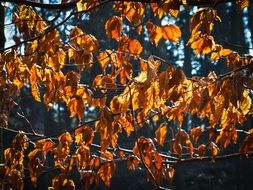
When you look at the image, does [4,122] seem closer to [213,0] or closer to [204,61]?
[213,0]

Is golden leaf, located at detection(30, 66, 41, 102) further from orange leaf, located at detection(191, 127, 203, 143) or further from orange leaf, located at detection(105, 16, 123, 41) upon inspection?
orange leaf, located at detection(191, 127, 203, 143)

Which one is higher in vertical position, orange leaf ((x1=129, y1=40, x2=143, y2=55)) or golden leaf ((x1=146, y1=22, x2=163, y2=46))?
golden leaf ((x1=146, y1=22, x2=163, y2=46))

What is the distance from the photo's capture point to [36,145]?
2955 mm

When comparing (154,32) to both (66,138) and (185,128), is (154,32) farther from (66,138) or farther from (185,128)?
(185,128)

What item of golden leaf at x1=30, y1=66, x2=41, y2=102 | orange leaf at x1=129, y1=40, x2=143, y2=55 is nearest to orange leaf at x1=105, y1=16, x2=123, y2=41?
orange leaf at x1=129, y1=40, x2=143, y2=55

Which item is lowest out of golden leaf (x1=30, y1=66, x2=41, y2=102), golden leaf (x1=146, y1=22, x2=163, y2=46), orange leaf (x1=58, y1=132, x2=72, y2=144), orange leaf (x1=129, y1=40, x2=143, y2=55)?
orange leaf (x1=58, y1=132, x2=72, y2=144)

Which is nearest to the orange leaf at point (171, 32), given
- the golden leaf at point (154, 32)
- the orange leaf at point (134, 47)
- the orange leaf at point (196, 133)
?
the golden leaf at point (154, 32)

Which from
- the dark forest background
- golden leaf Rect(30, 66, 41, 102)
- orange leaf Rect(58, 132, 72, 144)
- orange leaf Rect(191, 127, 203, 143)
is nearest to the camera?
golden leaf Rect(30, 66, 41, 102)

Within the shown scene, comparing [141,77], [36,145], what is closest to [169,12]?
[141,77]

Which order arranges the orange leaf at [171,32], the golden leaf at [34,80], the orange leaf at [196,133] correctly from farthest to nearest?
the orange leaf at [196,133] → the golden leaf at [34,80] → the orange leaf at [171,32]

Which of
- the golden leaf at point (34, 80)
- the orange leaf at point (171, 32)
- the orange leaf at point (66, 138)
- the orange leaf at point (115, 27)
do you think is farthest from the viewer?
the orange leaf at point (66, 138)

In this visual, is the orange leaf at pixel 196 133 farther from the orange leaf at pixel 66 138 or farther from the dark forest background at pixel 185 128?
the dark forest background at pixel 185 128

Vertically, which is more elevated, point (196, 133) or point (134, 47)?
point (134, 47)

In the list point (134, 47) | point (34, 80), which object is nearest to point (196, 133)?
point (134, 47)
